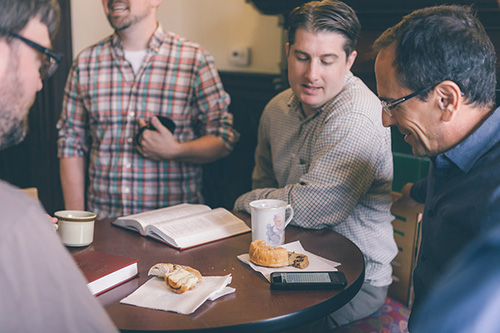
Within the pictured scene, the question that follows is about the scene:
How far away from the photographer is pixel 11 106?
3.13ft

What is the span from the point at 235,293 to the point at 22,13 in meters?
0.71

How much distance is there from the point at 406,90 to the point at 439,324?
694mm

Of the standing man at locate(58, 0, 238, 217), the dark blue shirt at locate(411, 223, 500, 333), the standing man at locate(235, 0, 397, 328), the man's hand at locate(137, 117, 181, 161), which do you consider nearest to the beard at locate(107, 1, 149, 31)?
the standing man at locate(58, 0, 238, 217)

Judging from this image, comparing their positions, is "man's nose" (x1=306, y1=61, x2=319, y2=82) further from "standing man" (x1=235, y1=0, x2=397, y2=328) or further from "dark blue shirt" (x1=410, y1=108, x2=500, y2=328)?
"dark blue shirt" (x1=410, y1=108, x2=500, y2=328)

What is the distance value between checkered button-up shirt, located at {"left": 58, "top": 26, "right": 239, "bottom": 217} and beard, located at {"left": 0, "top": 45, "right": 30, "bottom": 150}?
1127 mm

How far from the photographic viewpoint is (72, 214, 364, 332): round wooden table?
1.00 meters

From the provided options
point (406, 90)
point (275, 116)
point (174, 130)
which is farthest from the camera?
point (174, 130)

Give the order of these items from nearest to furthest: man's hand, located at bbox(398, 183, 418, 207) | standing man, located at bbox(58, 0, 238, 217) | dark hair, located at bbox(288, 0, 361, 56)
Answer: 1. dark hair, located at bbox(288, 0, 361, 56)
2. man's hand, located at bbox(398, 183, 418, 207)
3. standing man, located at bbox(58, 0, 238, 217)

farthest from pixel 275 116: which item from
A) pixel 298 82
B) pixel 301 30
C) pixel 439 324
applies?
pixel 439 324

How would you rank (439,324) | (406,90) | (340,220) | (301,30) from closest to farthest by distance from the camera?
(439,324) → (406,90) → (340,220) → (301,30)

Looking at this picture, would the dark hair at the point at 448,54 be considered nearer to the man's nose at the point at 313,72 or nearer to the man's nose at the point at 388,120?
the man's nose at the point at 388,120

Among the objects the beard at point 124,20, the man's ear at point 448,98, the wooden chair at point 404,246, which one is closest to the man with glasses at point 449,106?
the man's ear at point 448,98

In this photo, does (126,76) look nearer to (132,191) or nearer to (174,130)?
(174,130)

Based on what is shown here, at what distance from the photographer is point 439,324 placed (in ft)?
2.14
